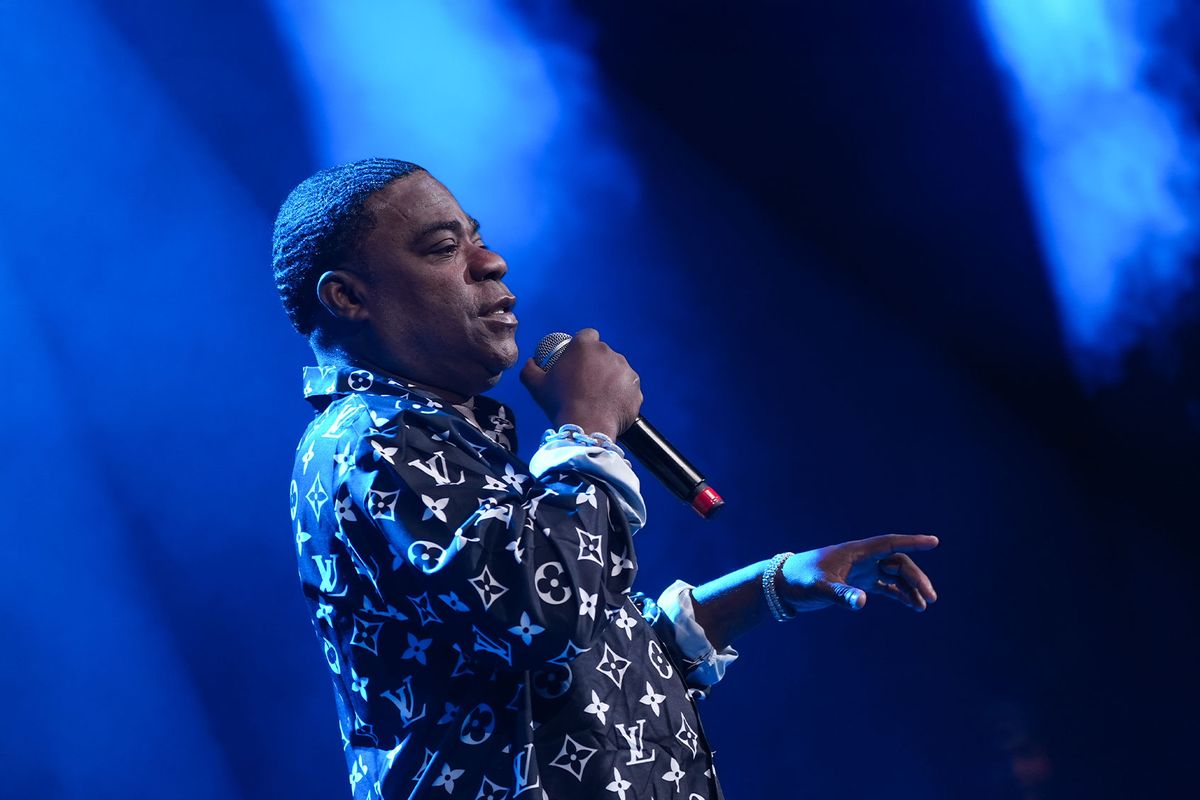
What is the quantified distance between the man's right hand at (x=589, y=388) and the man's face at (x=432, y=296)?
0.08 m

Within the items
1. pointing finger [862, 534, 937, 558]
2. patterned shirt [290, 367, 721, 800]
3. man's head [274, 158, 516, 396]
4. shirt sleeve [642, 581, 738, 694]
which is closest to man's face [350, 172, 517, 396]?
man's head [274, 158, 516, 396]

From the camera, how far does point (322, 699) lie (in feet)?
9.18

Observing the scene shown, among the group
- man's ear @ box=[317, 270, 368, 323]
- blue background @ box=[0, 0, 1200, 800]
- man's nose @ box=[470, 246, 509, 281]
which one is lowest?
man's ear @ box=[317, 270, 368, 323]

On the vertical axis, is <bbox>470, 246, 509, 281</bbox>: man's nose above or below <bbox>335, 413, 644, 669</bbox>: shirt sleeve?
above

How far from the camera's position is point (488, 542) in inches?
46.8

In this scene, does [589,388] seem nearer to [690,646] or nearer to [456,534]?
[456,534]

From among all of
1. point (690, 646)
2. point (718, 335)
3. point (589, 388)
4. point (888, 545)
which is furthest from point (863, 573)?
point (718, 335)

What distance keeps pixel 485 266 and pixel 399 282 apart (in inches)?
5.1

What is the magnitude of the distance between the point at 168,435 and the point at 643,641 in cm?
169

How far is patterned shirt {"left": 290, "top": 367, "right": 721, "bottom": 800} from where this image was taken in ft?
3.90

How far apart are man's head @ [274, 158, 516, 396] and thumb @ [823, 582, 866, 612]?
0.58m

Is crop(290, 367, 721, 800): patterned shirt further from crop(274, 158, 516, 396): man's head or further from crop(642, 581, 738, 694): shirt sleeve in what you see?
crop(642, 581, 738, 694): shirt sleeve

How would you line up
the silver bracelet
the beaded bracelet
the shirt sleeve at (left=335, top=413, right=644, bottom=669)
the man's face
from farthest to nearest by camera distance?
1. the silver bracelet
2. the man's face
3. the beaded bracelet
4. the shirt sleeve at (left=335, top=413, right=644, bottom=669)

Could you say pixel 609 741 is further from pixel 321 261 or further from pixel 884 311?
pixel 884 311
